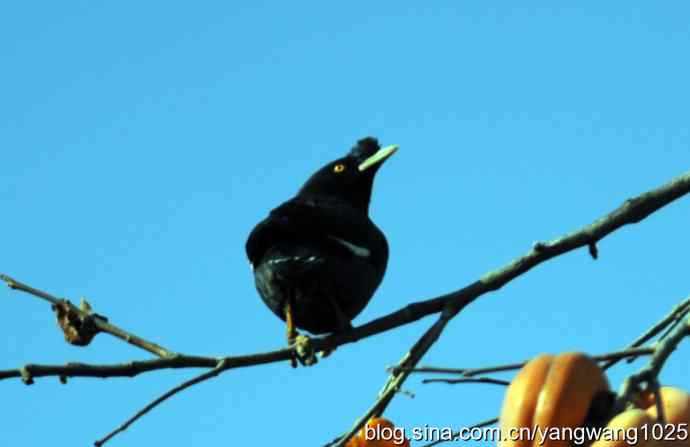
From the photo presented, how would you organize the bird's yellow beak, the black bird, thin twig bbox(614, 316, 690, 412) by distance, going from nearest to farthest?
thin twig bbox(614, 316, 690, 412) → the black bird → the bird's yellow beak

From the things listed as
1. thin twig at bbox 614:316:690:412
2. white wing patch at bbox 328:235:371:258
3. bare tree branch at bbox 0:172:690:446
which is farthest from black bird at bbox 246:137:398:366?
thin twig at bbox 614:316:690:412

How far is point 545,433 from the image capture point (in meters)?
2.43

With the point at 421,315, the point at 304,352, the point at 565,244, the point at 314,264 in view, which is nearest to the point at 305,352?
the point at 304,352

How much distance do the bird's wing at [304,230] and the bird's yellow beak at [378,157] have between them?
1.10 meters

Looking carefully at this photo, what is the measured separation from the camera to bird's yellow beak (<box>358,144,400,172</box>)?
267 inches

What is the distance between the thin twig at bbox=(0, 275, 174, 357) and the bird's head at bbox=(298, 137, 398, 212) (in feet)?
9.31

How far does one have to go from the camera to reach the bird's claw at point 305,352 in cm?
432

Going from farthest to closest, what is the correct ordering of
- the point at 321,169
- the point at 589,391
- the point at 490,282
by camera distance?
the point at 321,169 → the point at 490,282 → the point at 589,391

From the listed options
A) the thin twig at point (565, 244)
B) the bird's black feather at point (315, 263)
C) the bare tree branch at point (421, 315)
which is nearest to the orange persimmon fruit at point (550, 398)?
the bare tree branch at point (421, 315)

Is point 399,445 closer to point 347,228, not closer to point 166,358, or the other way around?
point 166,358

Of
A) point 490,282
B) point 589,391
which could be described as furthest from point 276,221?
point 589,391

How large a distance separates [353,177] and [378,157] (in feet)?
0.52

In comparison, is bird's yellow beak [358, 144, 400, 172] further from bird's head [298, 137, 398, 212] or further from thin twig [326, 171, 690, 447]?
thin twig [326, 171, 690, 447]

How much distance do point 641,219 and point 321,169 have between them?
8.74 feet
